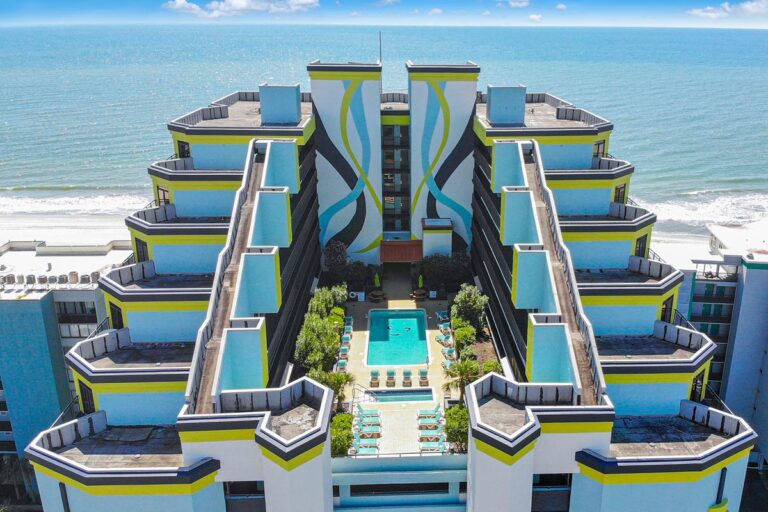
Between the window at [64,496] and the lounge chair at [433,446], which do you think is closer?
the window at [64,496]

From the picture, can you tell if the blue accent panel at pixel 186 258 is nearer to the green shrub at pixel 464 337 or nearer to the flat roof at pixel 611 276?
the green shrub at pixel 464 337

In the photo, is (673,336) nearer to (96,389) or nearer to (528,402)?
(528,402)

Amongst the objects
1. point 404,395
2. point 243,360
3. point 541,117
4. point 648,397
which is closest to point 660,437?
point 648,397

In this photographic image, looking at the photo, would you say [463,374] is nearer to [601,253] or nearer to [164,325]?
[601,253]

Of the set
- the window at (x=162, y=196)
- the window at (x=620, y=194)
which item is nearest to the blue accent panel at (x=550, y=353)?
the window at (x=620, y=194)

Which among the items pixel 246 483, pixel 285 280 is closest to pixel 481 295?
pixel 285 280

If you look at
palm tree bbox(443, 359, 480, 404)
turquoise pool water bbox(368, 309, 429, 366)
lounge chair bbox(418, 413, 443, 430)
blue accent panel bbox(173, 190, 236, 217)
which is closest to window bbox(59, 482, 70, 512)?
lounge chair bbox(418, 413, 443, 430)

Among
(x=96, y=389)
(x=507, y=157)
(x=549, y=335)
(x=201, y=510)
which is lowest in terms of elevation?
(x=201, y=510)
